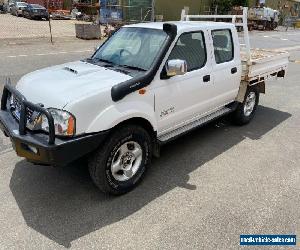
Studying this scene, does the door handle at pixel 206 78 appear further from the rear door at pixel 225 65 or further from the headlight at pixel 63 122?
the headlight at pixel 63 122

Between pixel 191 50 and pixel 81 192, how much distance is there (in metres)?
2.42

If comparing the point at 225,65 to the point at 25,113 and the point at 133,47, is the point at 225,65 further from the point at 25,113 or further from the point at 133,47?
the point at 25,113

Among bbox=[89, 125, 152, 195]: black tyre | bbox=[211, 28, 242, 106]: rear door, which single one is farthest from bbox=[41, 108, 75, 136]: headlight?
bbox=[211, 28, 242, 106]: rear door

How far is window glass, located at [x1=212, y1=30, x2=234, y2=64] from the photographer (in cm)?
493

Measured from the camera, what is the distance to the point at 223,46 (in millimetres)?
5137

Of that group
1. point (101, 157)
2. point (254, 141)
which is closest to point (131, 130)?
point (101, 157)

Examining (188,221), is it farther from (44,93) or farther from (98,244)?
(44,93)

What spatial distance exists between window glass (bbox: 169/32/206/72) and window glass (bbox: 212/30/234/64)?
0.34 meters

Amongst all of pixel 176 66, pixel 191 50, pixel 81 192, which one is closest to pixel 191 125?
pixel 191 50

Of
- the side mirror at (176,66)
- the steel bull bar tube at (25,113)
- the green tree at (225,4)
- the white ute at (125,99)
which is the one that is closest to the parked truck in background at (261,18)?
the green tree at (225,4)

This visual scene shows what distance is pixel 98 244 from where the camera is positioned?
312 centimetres

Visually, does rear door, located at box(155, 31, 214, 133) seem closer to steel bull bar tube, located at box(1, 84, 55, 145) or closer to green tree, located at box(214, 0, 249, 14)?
steel bull bar tube, located at box(1, 84, 55, 145)

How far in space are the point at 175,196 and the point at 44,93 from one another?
195 centimetres

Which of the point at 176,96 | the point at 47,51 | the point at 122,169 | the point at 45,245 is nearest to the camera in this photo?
the point at 45,245
